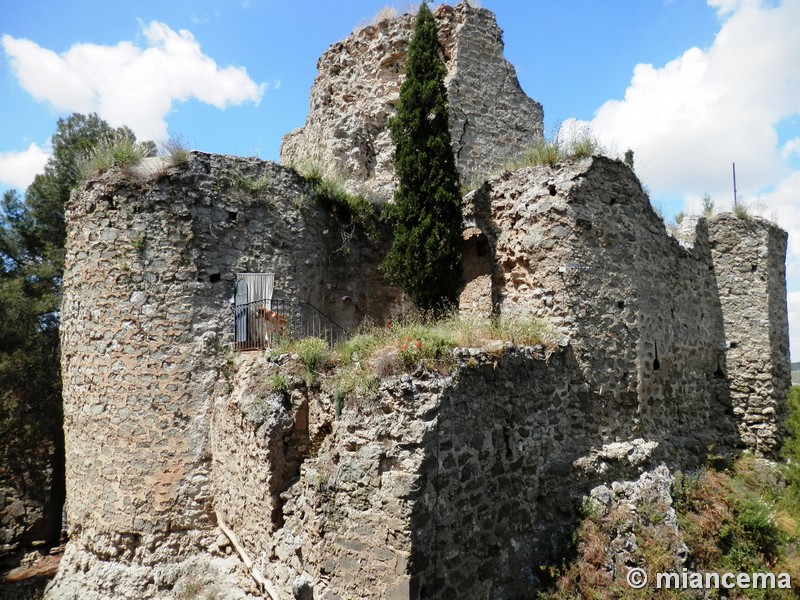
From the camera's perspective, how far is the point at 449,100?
13008 mm

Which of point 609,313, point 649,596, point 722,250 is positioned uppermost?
point 722,250

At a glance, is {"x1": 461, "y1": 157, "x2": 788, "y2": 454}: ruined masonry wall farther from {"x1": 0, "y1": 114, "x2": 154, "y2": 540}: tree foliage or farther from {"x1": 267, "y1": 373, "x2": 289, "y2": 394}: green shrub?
{"x1": 0, "y1": 114, "x2": 154, "y2": 540}: tree foliage

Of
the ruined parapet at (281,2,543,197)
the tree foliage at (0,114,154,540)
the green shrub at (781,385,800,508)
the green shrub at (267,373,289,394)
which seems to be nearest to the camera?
the green shrub at (267,373,289,394)

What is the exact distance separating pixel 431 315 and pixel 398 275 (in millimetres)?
1126

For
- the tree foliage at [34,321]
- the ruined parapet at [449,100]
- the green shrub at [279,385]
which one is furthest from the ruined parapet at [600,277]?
the tree foliage at [34,321]

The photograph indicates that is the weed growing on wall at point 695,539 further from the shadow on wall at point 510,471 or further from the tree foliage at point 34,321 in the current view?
the tree foliage at point 34,321

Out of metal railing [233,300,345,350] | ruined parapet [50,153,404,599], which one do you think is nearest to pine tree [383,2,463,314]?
metal railing [233,300,345,350]

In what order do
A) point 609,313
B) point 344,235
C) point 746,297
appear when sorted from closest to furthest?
point 609,313 < point 344,235 < point 746,297

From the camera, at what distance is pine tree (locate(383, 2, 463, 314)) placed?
10.1 metres

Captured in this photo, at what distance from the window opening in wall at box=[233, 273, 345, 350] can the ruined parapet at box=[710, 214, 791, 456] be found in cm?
Answer: 966

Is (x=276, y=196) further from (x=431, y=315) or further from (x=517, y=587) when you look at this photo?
(x=517, y=587)

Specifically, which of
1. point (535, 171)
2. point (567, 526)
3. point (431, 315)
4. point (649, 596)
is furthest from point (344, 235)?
point (649, 596)

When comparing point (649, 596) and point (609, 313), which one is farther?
point (609, 313)

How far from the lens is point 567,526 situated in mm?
7824
